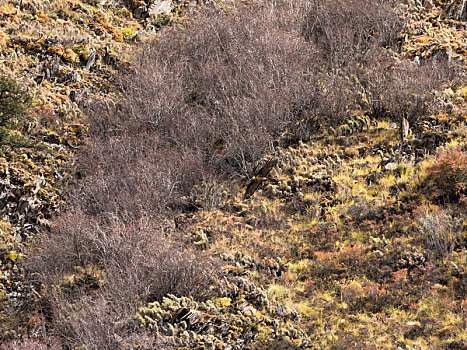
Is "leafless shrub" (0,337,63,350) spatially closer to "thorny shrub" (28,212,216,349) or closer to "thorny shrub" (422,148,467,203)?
"thorny shrub" (28,212,216,349)

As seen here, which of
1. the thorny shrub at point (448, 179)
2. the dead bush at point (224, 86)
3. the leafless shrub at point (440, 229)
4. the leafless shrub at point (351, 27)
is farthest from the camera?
the leafless shrub at point (351, 27)

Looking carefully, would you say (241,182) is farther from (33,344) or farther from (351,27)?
(351,27)

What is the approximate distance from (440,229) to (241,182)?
6.28 meters

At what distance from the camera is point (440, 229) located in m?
10.6

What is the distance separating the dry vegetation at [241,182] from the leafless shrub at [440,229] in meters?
0.05

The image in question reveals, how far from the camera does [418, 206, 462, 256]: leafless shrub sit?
34.0ft

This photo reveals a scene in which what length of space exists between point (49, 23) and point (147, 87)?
6471 mm

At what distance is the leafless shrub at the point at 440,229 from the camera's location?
1036 centimetres

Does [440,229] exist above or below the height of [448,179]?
below

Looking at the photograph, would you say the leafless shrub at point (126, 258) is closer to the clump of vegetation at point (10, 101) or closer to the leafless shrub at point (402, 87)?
the clump of vegetation at point (10, 101)

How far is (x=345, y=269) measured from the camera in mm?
10992

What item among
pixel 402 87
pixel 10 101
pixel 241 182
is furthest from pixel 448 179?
pixel 10 101

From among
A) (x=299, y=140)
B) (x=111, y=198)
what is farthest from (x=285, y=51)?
(x=111, y=198)

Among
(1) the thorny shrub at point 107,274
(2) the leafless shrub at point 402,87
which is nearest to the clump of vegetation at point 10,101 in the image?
(1) the thorny shrub at point 107,274
